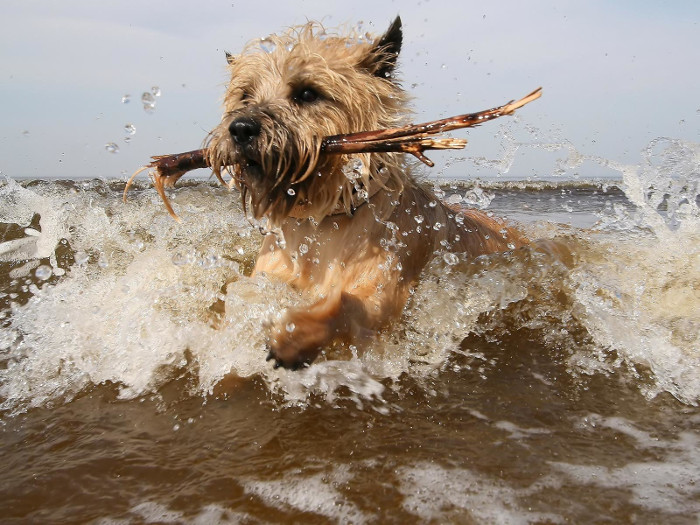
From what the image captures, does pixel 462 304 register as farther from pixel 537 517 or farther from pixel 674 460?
pixel 537 517

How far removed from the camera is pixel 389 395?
9.11 ft

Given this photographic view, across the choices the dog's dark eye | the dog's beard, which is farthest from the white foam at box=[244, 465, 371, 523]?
the dog's dark eye

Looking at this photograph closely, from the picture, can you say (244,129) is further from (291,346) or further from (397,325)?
(397,325)

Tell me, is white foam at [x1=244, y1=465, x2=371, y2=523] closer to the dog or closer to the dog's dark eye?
the dog

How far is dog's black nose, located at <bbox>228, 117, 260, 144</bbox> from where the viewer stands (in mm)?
2971

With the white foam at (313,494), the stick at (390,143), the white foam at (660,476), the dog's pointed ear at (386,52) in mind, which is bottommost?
the white foam at (313,494)

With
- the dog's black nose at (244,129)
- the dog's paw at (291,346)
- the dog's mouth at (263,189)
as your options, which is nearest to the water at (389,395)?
the dog's paw at (291,346)

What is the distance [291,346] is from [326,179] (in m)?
1.06

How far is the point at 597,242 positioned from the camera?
186 inches

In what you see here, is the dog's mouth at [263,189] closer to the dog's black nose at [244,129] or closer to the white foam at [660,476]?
the dog's black nose at [244,129]

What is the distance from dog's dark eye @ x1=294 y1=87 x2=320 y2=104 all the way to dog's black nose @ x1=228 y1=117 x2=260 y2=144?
1.52 ft

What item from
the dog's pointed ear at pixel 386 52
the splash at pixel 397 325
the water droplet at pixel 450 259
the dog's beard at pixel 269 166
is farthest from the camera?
the water droplet at pixel 450 259

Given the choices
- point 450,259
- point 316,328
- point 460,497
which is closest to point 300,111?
point 316,328

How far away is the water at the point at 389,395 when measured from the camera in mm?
1907
